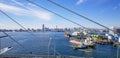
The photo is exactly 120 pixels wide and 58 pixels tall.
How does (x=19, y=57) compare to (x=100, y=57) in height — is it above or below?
above

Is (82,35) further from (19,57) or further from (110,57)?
(19,57)

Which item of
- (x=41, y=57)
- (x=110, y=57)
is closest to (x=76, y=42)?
(x=110, y=57)

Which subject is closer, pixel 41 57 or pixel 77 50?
pixel 41 57

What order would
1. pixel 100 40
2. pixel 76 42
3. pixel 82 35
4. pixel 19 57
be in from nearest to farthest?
1. pixel 19 57
2. pixel 76 42
3. pixel 100 40
4. pixel 82 35

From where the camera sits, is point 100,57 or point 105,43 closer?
point 100,57

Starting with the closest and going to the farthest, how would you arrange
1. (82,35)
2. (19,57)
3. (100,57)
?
(19,57) < (100,57) < (82,35)

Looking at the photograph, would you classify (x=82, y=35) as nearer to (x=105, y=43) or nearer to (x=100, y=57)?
(x=105, y=43)

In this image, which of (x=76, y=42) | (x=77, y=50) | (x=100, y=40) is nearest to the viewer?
(x=77, y=50)

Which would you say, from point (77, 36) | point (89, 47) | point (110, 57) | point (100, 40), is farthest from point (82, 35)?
point (110, 57)

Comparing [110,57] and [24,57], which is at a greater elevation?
[24,57]
